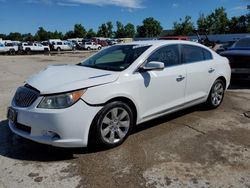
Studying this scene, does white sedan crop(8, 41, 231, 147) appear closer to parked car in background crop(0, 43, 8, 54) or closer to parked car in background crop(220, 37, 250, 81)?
parked car in background crop(220, 37, 250, 81)

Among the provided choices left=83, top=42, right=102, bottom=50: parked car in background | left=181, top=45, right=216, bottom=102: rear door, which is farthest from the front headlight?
left=83, top=42, right=102, bottom=50: parked car in background

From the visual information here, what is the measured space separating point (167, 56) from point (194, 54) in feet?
2.80

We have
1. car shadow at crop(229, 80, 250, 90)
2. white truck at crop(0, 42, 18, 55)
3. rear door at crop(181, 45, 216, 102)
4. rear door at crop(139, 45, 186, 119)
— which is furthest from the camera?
white truck at crop(0, 42, 18, 55)

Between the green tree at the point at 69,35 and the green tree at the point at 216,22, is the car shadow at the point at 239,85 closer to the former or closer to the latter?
the green tree at the point at 216,22

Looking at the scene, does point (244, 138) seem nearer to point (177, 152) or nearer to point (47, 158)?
point (177, 152)

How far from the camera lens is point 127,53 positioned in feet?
16.5

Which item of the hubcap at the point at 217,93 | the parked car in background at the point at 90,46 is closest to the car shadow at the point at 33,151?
the hubcap at the point at 217,93

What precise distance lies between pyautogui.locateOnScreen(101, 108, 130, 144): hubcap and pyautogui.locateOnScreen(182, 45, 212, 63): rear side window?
5.82 ft

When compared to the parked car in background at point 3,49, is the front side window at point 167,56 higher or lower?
higher

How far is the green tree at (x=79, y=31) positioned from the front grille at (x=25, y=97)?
106m

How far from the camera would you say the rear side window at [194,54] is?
548 centimetres

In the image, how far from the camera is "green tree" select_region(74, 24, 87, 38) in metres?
107

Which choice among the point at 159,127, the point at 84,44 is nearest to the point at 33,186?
the point at 159,127

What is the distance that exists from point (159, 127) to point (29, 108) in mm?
2347
